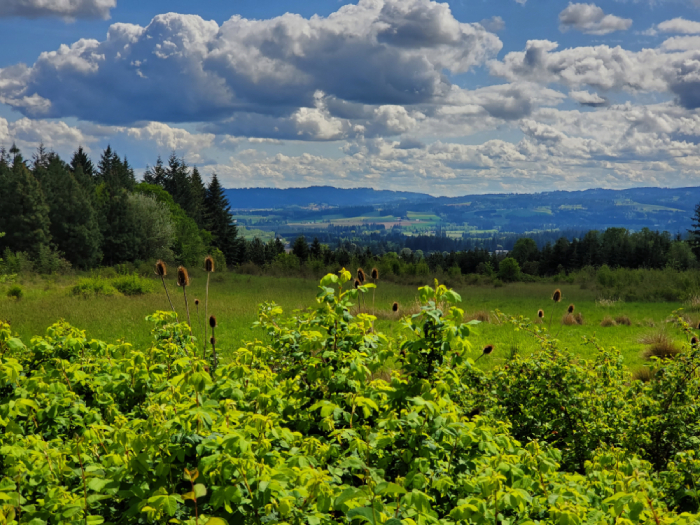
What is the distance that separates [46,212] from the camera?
137ft

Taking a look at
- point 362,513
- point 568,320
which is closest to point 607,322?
point 568,320

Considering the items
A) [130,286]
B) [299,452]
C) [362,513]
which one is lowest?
[130,286]

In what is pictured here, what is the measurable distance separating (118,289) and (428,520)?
2492cm

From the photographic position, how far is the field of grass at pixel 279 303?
1299cm

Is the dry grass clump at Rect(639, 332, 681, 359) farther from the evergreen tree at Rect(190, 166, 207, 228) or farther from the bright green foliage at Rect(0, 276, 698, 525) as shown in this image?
the evergreen tree at Rect(190, 166, 207, 228)

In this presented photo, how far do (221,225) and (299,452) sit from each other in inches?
2691

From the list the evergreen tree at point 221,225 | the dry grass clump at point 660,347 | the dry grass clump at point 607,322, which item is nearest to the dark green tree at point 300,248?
the evergreen tree at point 221,225

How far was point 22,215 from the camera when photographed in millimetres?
40719

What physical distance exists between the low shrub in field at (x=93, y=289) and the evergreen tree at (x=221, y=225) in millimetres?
43735

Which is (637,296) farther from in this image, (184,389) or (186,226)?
(186,226)

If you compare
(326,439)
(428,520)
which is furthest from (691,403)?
(428,520)

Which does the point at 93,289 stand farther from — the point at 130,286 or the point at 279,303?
the point at 279,303

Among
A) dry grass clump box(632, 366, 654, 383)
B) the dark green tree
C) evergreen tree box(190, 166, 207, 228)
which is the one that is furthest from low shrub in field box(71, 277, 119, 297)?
evergreen tree box(190, 166, 207, 228)

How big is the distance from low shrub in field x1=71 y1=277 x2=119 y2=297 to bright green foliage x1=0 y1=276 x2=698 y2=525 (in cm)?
1959
